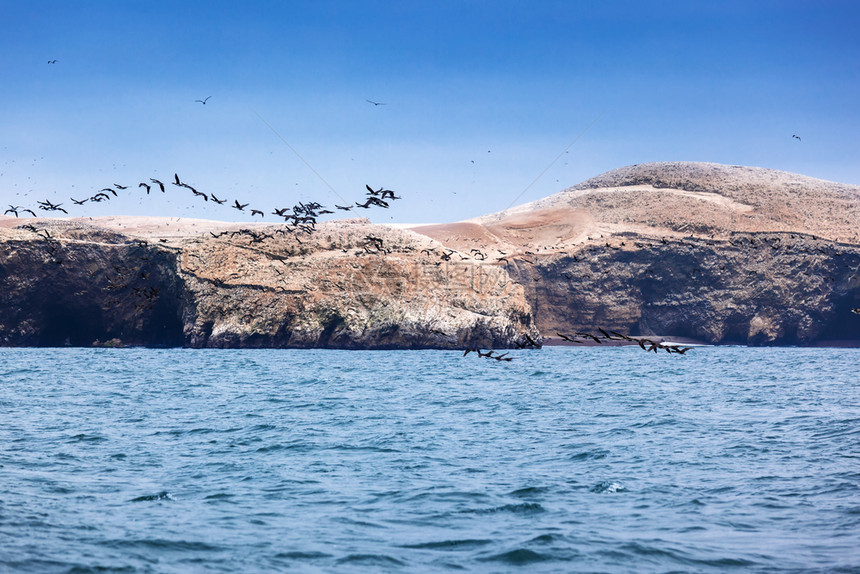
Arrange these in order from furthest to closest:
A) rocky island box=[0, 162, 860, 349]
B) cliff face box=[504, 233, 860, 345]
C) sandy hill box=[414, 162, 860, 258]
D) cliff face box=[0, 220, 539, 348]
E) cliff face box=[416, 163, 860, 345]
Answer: sandy hill box=[414, 162, 860, 258]
cliff face box=[416, 163, 860, 345]
cliff face box=[504, 233, 860, 345]
rocky island box=[0, 162, 860, 349]
cliff face box=[0, 220, 539, 348]

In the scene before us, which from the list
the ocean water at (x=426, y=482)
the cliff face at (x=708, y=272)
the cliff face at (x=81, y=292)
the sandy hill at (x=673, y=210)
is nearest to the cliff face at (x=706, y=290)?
the cliff face at (x=708, y=272)

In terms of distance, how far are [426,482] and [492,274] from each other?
74.7m

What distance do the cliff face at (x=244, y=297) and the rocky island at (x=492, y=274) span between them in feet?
0.55

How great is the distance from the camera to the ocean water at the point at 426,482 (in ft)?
45.3

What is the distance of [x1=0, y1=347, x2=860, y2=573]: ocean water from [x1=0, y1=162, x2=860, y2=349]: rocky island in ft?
53.8

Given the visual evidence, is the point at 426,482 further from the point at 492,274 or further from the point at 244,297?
the point at 492,274

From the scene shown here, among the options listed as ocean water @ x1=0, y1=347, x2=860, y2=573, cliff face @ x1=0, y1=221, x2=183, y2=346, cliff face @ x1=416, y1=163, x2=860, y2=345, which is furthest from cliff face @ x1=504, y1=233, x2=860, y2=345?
ocean water @ x1=0, y1=347, x2=860, y2=573

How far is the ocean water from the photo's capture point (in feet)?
45.3

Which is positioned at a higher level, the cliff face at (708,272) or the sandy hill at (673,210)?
the sandy hill at (673,210)

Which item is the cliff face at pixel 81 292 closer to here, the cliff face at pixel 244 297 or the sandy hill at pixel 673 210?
the cliff face at pixel 244 297

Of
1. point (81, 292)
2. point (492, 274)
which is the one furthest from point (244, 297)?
point (492, 274)

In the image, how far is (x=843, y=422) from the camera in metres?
27.7

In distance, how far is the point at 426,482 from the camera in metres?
18.7

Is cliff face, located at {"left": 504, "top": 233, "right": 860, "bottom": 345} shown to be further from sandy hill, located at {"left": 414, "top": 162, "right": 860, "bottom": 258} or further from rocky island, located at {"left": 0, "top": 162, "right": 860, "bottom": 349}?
sandy hill, located at {"left": 414, "top": 162, "right": 860, "bottom": 258}
